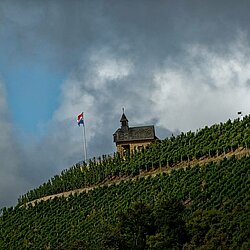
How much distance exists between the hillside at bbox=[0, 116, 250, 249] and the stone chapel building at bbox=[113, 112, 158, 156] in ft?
16.9

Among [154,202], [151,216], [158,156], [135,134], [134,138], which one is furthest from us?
[135,134]

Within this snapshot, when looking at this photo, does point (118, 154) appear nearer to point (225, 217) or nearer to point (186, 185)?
point (186, 185)

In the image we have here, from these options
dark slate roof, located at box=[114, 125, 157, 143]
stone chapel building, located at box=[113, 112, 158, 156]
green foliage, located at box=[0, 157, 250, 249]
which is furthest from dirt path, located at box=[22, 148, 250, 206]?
dark slate roof, located at box=[114, 125, 157, 143]

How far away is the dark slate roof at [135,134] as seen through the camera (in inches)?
3243

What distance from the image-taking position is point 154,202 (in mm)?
56562

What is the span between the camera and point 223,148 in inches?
2468

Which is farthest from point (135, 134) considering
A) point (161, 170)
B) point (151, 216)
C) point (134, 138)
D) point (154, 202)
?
point (151, 216)

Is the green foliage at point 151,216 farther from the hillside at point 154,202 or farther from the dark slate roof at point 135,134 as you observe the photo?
the dark slate roof at point 135,134

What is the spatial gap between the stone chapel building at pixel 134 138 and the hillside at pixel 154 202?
516cm

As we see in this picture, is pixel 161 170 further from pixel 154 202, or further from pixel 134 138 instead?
pixel 134 138

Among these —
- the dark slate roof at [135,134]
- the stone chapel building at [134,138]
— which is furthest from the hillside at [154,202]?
the dark slate roof at [135,134]

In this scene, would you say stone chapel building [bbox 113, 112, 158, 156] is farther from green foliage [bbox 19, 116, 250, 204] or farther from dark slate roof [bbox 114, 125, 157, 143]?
green foliage [bbox 19, 116, 250, 204]

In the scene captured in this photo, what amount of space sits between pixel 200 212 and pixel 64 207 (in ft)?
88.3

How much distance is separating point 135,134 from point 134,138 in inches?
30.8
